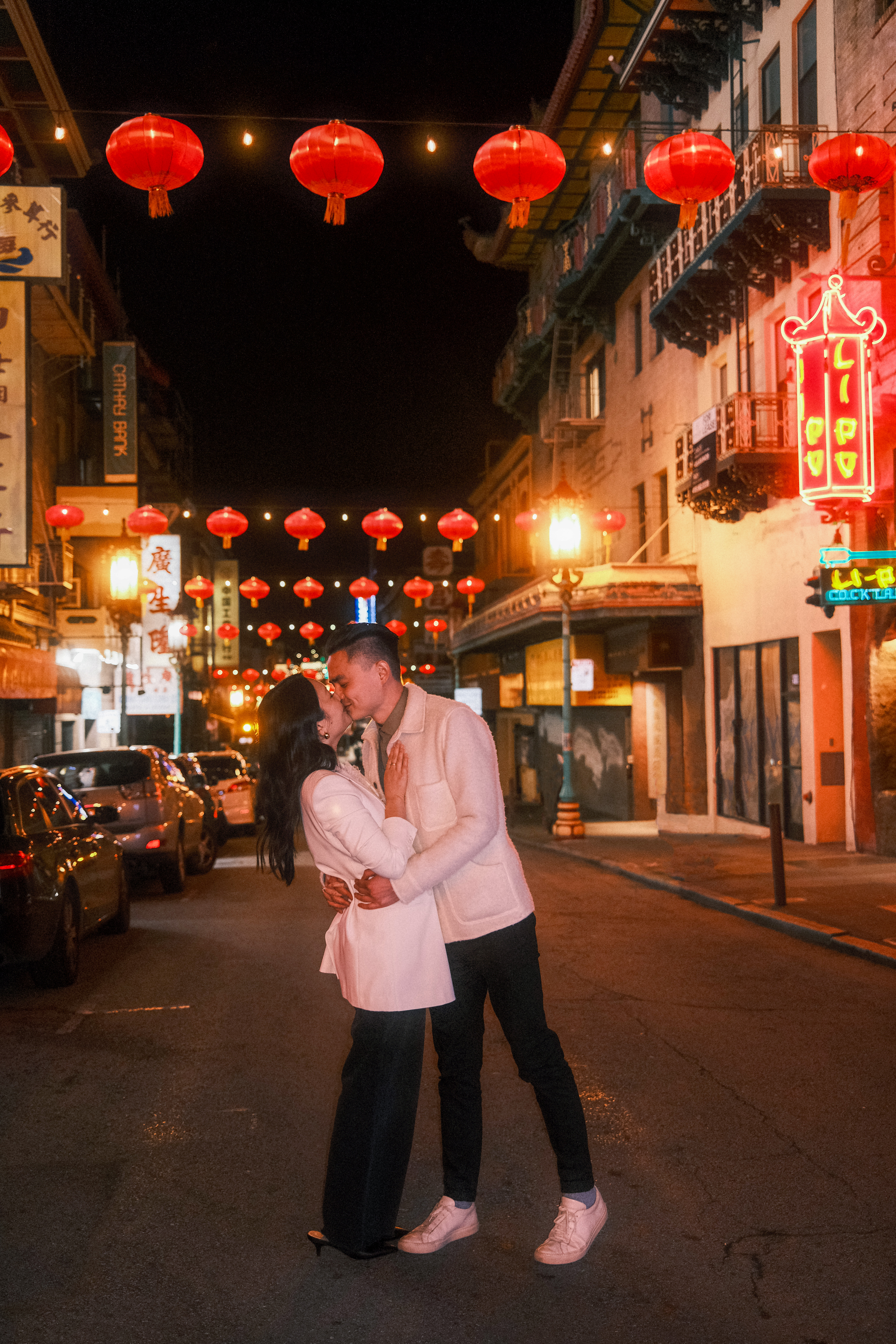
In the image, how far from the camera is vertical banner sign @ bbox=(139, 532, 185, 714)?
34.3 m

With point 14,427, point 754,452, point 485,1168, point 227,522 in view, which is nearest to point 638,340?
point 754,452

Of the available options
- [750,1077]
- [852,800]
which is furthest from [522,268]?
[750,1077]

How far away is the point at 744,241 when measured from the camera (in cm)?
1717

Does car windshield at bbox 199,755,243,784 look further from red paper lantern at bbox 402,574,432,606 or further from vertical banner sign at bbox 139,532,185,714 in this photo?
red paper lantern at bbox 402,574,432,606

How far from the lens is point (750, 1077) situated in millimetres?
5930

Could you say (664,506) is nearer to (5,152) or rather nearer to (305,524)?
(305,524)

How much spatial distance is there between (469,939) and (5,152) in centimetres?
804

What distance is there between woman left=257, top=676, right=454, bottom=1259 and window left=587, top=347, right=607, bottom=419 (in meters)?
25.3

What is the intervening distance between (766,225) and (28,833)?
13.5m

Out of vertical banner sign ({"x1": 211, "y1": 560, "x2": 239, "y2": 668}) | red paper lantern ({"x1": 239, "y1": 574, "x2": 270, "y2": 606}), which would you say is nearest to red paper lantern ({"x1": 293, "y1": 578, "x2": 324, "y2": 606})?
red paper lantern ({"x1": 239, "y1": 574, "x2": 270, "y2": 606})

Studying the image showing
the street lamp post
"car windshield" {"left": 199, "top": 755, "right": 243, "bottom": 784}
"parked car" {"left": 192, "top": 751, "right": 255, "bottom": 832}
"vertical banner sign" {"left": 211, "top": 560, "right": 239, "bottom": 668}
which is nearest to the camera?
the street lamp post

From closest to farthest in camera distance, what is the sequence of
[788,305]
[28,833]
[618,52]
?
[28,833], [788,305], [618,52]

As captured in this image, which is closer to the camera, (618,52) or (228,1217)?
(228,1217)

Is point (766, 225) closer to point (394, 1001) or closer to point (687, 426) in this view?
point (687, 426)
